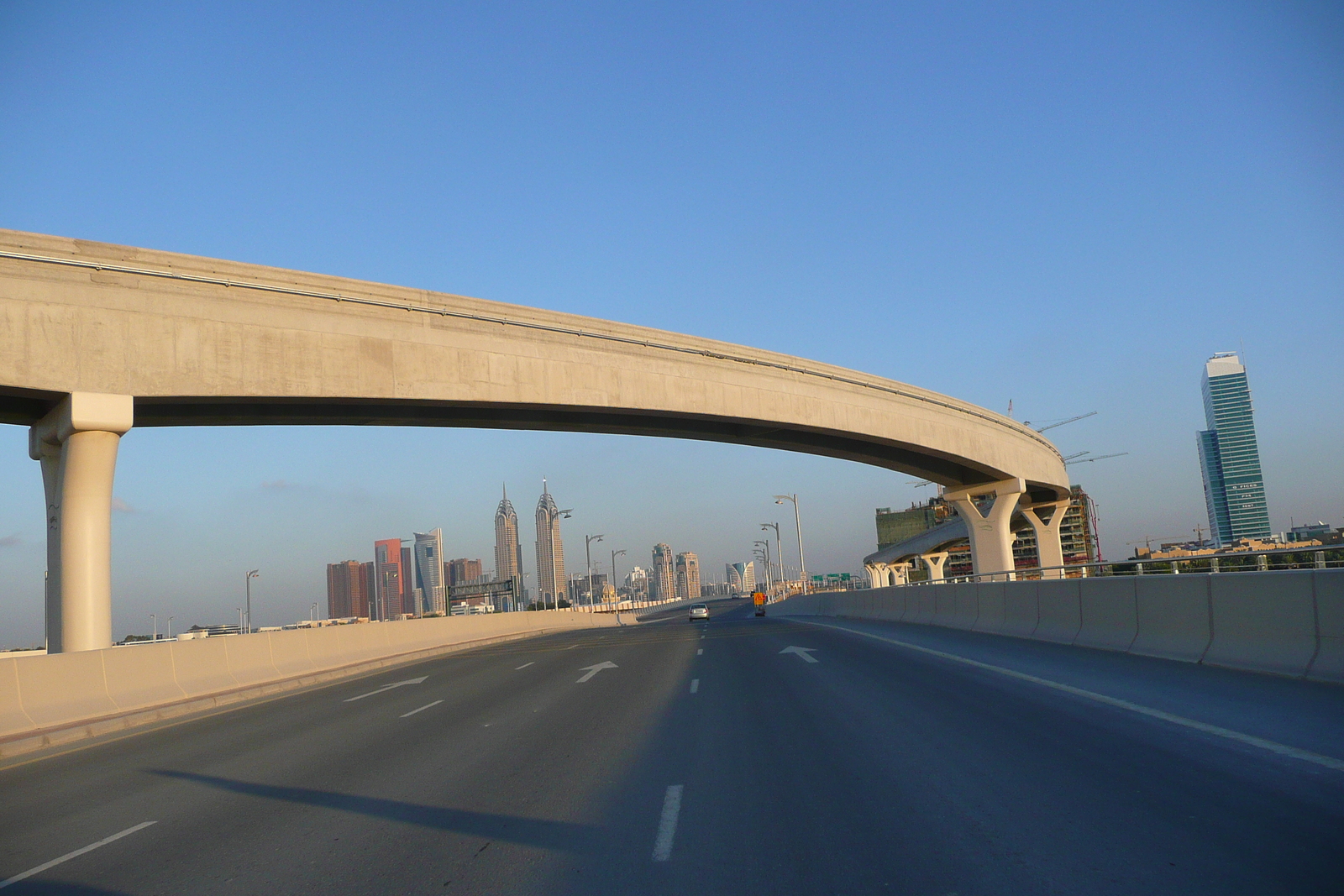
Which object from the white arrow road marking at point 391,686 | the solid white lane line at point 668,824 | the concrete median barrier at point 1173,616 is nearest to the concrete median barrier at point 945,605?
the concrete median barrier at point 1173,616

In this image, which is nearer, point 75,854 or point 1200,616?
point 75,854

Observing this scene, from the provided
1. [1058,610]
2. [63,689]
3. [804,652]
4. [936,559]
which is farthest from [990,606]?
[936,559]

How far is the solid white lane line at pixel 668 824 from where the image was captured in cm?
563

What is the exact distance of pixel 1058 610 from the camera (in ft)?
58.6

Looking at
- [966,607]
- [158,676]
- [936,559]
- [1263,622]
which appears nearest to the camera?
[1263,622]

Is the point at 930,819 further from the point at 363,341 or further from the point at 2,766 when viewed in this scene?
the point at 363,341

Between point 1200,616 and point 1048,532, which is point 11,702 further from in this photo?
point 1048,532

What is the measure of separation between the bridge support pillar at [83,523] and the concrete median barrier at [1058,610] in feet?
65.1

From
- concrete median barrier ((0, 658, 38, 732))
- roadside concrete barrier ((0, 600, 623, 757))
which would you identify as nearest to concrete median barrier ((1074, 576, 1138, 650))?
roadside concrete barrier ((0, 600, 623, 757))

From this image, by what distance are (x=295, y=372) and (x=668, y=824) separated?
20305mm

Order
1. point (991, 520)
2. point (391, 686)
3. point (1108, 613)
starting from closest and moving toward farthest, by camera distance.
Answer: point (1108, 613)
point (391, 686)
point (991, 520)

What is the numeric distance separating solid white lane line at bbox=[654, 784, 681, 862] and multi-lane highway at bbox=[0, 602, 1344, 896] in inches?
1.2

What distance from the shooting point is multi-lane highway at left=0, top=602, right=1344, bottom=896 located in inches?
204

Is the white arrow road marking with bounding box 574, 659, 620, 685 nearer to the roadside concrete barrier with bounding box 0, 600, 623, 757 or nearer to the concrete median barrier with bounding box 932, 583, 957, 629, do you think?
the roadside concrete barrier with bounding box 0, 600, 623, 757
